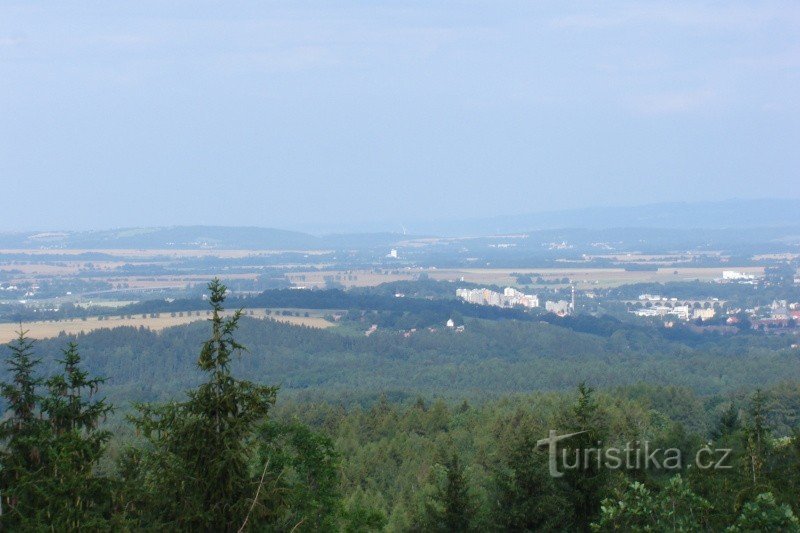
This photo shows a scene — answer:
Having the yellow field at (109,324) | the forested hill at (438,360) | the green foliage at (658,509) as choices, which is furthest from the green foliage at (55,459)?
the yellow field at (109,324)

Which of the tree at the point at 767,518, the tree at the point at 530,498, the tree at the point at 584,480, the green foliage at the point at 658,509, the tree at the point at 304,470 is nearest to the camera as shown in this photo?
the tree at the point at 767,518

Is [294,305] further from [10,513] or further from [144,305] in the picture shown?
[10,513]

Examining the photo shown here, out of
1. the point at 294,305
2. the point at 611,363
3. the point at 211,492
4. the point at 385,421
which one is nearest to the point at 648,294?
the point at 294,305

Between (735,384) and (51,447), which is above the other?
(51,447)

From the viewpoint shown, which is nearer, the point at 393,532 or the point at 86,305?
the point at 393,532

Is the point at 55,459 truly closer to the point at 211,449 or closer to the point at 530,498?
the point at 211,449

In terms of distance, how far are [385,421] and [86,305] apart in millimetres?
84402

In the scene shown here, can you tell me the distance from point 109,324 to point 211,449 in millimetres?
89152

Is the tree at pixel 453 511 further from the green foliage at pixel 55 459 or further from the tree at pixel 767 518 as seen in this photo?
the tree at pixel 767 518

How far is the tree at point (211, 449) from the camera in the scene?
522 inches

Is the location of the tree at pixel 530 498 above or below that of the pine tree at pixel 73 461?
below

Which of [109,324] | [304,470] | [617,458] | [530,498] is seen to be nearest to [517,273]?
[109,324]

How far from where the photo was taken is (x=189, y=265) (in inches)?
7800

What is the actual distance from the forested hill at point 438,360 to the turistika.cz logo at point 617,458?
47378mm
